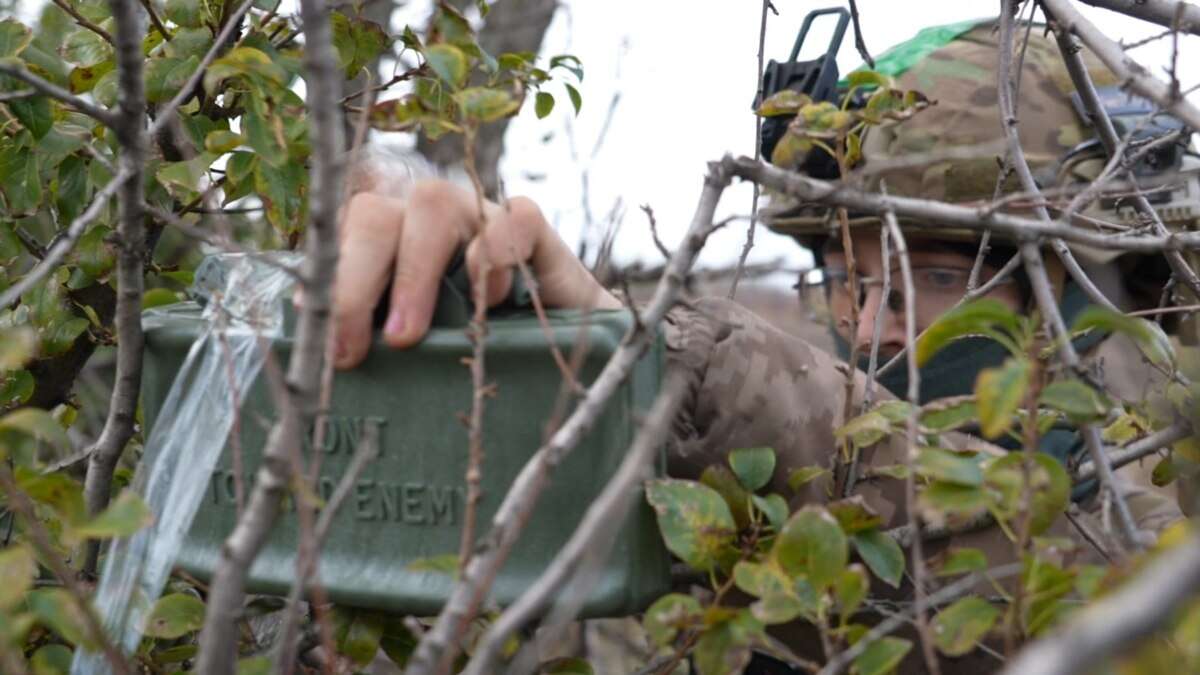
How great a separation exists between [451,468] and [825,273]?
151cm

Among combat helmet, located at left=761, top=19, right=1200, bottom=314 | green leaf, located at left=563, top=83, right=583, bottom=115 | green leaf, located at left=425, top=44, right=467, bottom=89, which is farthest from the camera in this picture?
combat helmet, located at left=761, top=19, right=1200, bottom=314

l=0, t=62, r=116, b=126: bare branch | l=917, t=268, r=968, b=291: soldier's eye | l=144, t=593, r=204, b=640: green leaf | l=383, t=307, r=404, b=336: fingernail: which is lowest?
l=144, t=593, r=204, b=640: green leaf

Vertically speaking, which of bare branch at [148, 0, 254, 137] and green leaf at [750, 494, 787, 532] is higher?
bare branch at [148, 0, 254, 137]

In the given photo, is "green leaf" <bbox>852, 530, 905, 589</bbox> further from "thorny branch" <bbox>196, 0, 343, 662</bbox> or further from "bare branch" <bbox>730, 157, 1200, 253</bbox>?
"thorny branch" <bbox>196, 0, 343, 662</bbox>

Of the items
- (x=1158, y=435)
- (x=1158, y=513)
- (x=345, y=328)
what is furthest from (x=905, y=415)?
(x=1158, y=513)

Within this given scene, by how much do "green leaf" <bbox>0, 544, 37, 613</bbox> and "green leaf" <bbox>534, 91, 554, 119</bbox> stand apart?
2.90 feet

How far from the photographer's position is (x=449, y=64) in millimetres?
1018

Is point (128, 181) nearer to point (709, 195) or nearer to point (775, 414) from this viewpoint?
point (709, 195)

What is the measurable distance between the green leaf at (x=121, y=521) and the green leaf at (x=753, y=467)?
51 cm

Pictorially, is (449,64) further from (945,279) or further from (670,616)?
(945,279)

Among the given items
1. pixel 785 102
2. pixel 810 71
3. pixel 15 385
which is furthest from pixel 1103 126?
pixel 15 385

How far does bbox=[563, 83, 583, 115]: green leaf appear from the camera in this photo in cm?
150

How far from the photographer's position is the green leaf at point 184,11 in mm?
1399

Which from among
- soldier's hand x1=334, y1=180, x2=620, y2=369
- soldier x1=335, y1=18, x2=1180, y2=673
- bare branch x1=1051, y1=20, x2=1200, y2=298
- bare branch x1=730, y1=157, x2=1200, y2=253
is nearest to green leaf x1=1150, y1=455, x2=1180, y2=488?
soldier x1=335, y1=18, x2=1180, y2=673
